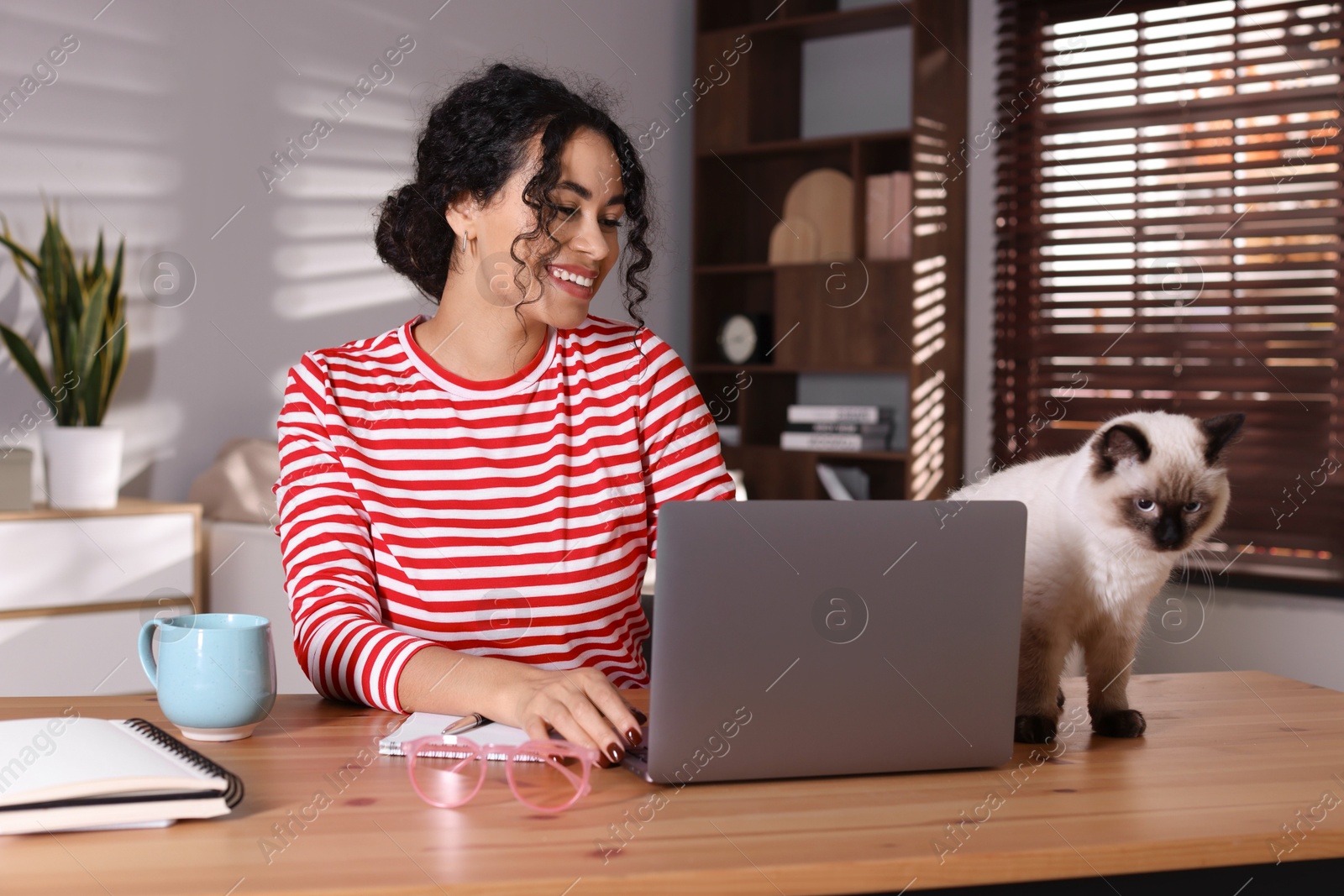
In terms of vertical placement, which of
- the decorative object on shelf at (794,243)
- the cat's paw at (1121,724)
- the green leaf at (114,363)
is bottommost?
the cat's paw at (1121,724)

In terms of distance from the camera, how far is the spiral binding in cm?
87

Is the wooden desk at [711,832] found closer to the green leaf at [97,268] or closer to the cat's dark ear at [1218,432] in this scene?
the cat's dark ear at [1218,432]

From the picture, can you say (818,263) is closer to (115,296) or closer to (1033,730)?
(115,296)

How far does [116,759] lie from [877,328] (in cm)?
338

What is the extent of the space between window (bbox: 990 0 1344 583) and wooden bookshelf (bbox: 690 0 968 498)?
7.4 inches

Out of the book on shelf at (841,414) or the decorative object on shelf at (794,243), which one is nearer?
the book on shelf at (841,414)

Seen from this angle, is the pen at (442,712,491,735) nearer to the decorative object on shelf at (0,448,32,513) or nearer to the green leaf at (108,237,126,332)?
the decorative object on shelf at (0,448,32,513)

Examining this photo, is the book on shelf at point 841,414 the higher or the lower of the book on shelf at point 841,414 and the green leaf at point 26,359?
the lower

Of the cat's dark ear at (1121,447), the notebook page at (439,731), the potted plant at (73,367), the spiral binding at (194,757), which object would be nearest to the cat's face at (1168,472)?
the cat's dark ear at (1121,447)

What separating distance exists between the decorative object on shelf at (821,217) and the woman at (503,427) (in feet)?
8.39

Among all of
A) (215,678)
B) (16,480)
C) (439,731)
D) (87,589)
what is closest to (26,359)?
(16,480)

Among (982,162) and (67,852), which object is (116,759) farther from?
(982,162)

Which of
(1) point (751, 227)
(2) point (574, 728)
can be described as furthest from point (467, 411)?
(1) point (751, 227)

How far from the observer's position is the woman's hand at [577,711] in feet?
3.28
